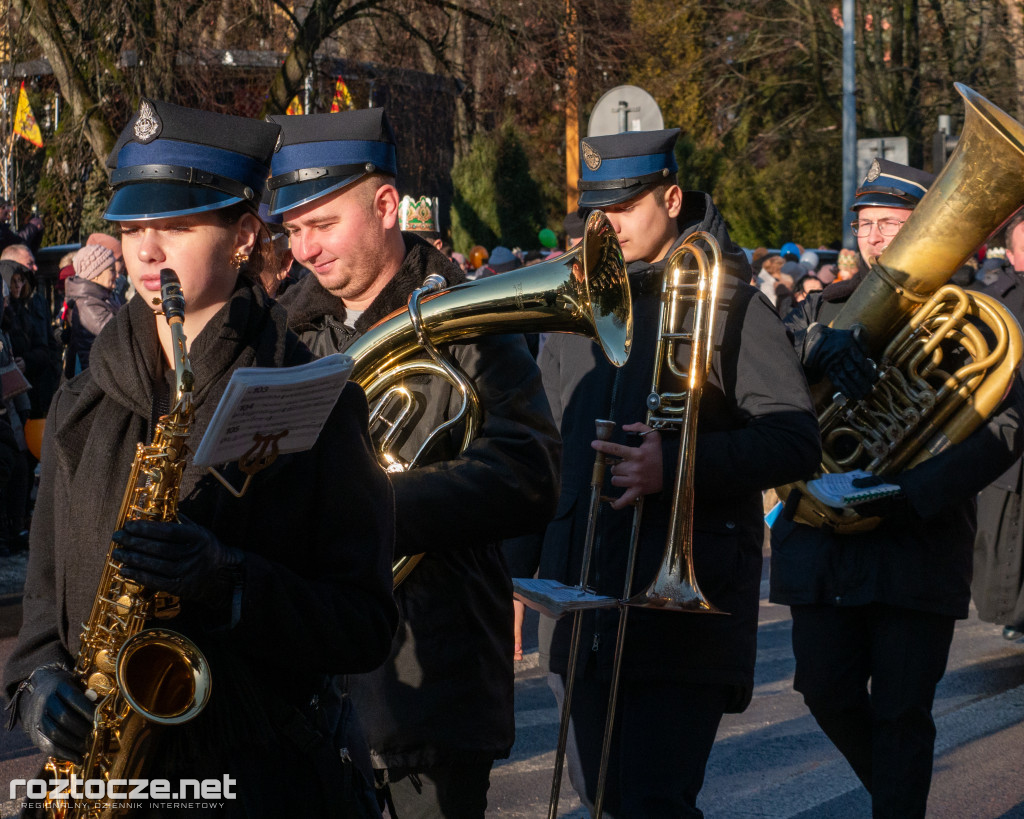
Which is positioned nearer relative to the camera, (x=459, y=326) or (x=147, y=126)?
(x=147, y=126)

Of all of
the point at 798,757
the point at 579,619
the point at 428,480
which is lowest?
the point at 798,757

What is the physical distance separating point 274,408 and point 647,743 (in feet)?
5.68

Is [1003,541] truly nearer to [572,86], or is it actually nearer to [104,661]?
[104,661]

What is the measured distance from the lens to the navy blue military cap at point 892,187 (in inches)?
173

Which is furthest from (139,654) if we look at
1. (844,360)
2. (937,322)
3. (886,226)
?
(886,226)

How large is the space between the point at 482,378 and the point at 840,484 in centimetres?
146

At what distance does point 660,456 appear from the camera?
334 cm

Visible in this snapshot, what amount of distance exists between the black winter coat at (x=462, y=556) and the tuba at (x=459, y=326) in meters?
0.04

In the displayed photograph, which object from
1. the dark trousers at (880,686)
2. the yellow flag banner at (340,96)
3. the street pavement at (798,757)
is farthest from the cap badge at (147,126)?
the yellow flag banner at (340,96)

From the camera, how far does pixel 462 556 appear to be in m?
2.92

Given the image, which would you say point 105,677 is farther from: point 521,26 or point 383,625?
point 521,26

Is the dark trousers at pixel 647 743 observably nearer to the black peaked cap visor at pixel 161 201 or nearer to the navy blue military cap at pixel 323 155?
the navy blue military cap at pixel 323 155

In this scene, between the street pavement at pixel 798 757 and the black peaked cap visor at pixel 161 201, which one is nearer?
the black peaked cap visor at pixel 161 201

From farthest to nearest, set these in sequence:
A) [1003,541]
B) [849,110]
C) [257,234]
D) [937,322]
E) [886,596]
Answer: [849,110], [1003,541], [937,322], [886,596], [257,234]
